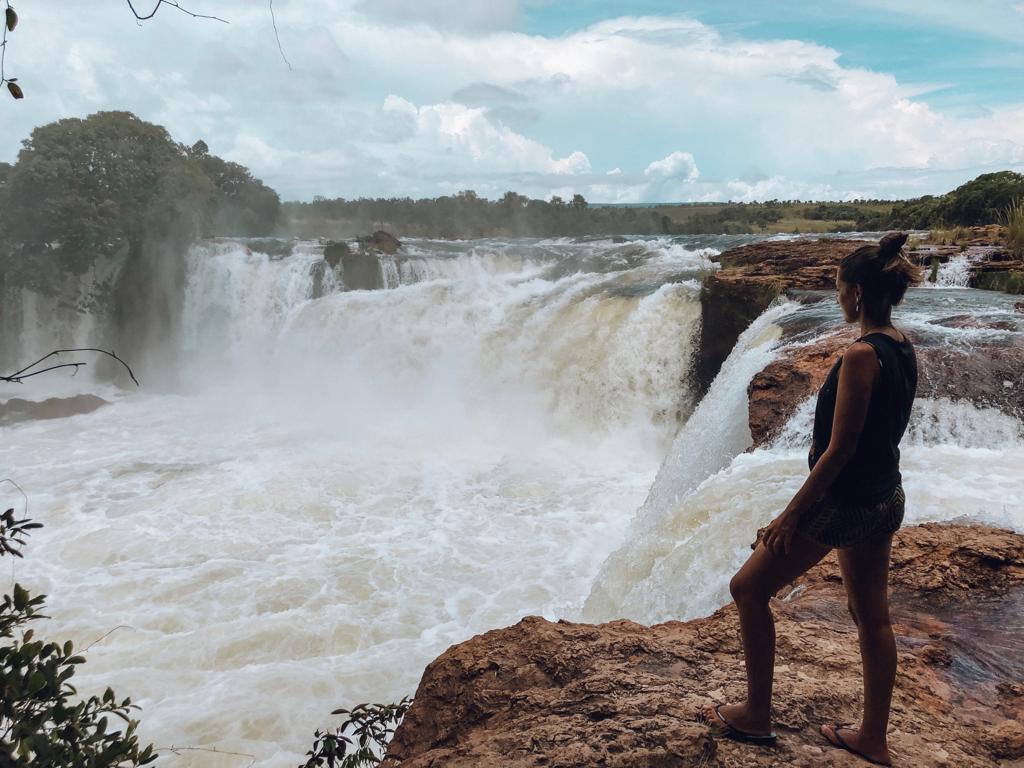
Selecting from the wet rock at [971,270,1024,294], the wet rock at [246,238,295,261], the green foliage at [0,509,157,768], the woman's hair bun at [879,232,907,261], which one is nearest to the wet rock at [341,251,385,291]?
the wet rock at [246,238,295,261]

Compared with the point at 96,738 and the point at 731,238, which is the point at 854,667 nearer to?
the point at 96,738

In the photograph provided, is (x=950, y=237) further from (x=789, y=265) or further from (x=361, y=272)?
(x=361, y=272)

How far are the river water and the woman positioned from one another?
2084 millimetres

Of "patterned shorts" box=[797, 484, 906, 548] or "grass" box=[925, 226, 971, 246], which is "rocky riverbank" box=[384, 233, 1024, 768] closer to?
"patterned shorts" box=[797, 484, 906, 548]

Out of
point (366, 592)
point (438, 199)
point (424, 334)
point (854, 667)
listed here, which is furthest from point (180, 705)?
point (438, 199)

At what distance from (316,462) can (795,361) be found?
6963mm

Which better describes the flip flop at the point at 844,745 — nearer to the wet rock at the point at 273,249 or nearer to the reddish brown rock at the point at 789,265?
the reddish brown rock at the point at 789,265

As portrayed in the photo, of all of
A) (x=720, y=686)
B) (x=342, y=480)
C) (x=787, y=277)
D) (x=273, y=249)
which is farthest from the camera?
(x=273, y=249)

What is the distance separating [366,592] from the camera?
6.52 meters

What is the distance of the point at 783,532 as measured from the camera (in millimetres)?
1904

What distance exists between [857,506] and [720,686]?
2.82ft

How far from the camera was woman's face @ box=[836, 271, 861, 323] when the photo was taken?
1934 mm

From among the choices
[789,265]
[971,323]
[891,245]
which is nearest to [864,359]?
[891,245]

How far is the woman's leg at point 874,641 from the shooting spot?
1.92 meters
